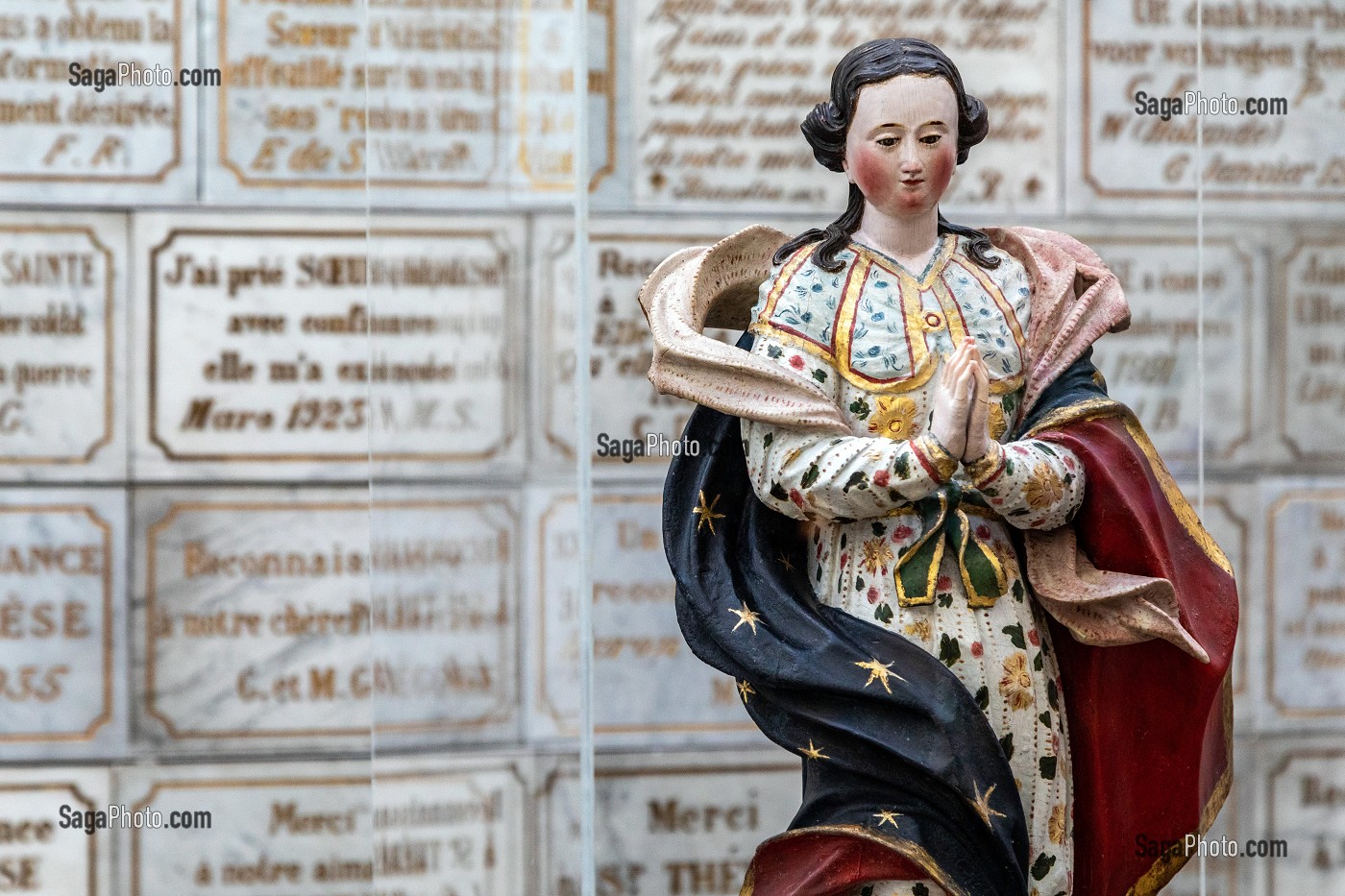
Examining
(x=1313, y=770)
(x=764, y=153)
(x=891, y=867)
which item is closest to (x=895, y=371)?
(x=891, y=867)

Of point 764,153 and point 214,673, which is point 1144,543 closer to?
point 764,153

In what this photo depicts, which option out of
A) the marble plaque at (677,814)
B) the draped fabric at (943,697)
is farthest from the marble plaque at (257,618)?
the draped fabric at (943,697)

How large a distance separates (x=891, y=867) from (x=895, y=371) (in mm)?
658

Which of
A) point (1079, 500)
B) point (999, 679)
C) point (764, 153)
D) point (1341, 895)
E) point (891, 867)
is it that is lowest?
point (1341, 895)

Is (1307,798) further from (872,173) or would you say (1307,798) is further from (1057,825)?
(872,173)

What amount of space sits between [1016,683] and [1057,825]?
21 cm

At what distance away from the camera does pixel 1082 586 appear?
2963 mm

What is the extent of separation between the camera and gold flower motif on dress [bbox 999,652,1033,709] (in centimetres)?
292

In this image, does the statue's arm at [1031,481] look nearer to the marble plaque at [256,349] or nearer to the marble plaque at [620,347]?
the marble plaque at [620,347]

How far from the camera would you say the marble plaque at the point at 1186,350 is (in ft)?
13.3

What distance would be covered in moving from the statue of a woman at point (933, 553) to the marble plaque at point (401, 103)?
2.94ft

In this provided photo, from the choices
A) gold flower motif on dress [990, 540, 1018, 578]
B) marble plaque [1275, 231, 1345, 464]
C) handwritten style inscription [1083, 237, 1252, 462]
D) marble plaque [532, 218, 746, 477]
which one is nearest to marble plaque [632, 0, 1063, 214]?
marble plaque [532, 218, 746, 477]

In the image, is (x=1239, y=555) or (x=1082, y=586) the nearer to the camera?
(x=1082, y=586)

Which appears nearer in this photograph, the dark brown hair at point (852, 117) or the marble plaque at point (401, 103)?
the dark brown hair at point (852, 117)
